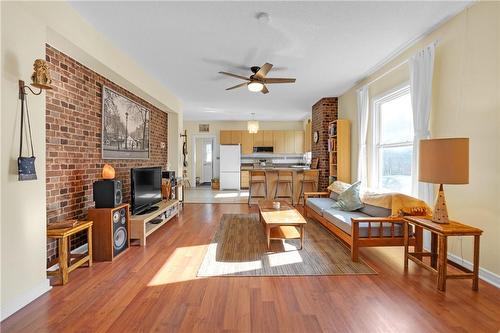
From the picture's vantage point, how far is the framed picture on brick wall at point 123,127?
11.3 ft

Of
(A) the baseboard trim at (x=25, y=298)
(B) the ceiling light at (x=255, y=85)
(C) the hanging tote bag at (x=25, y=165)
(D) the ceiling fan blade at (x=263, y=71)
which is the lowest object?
(A) the baseboard trim at (x=25, y=298)

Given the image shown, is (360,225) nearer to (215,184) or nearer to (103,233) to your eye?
(103,233)

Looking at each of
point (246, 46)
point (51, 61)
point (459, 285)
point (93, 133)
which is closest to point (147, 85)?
point (93, 133)

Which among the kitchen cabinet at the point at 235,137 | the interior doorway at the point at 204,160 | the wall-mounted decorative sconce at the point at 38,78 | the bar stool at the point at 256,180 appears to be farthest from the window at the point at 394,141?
the interior doorway at the point at 204,160

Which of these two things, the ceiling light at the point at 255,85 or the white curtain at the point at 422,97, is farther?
the ceiling light at the point at 255,85

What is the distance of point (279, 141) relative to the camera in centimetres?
923

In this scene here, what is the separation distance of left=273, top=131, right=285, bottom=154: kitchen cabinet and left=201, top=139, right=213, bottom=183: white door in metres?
2.64

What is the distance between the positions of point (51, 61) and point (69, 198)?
57.3 inches

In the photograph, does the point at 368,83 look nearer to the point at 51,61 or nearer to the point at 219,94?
the point at 219,94

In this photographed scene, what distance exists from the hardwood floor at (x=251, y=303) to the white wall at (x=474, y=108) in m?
0.57

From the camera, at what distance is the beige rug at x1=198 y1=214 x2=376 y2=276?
2.54 metres

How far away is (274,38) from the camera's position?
2.99 m

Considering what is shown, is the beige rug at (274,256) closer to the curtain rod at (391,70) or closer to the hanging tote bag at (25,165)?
the hanging tote bag at (25,165)

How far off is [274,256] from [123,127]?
3.02 metres
